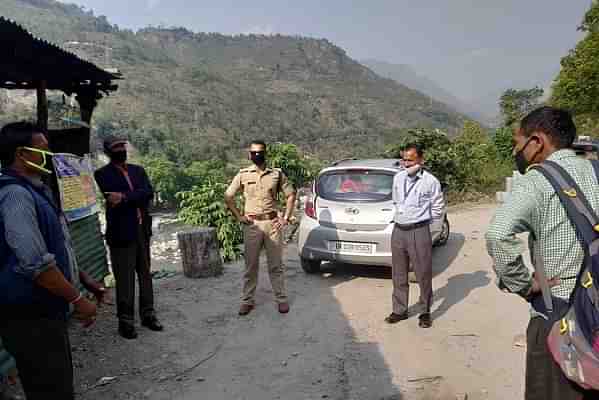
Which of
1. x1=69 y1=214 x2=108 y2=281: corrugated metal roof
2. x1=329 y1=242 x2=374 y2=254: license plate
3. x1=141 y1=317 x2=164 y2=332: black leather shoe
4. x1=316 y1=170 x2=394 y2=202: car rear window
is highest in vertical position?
x1=316 y1=170 x2=394 y2=202: car rear window

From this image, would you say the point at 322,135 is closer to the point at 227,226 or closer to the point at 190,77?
the point at 190,77

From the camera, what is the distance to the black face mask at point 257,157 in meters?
5.17

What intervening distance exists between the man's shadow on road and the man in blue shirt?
506 millimetres

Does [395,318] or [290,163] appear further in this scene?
[290,163]

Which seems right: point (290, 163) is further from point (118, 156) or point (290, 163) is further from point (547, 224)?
point (547, 224)

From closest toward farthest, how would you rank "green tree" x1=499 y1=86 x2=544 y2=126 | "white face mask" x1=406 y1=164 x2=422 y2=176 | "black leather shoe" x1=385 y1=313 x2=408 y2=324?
"white face mask" x1=406 y1=164 x2=422 y2=176
"black leather shoe" x1=385 y1=313 x2=408 y2=324
"green tree" x1=499 y1=86 x2=544 y2=126

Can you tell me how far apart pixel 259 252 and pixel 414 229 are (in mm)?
1721

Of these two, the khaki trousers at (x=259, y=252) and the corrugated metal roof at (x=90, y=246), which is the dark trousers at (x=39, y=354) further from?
the khaki trousers at (x=259, y=252)

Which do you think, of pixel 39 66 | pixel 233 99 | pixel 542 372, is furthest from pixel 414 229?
pixel 233 99

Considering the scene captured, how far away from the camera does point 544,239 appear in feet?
6.66

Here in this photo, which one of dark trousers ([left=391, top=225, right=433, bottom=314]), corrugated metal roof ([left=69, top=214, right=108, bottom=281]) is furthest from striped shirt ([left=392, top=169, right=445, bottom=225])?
corrugated metal roof ([left=69, top=214, right=108, bottom=281])

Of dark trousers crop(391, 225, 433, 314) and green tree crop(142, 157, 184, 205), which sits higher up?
dark trousers crop(391, 225, 433, 314)

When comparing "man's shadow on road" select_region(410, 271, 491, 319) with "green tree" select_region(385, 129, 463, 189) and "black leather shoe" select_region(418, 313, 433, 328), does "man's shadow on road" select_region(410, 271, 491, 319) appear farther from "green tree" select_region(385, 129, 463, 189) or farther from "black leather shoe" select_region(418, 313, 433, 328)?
"green tree" select_region(385, 129, 463, 189)

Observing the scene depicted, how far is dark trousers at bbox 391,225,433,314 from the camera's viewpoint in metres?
4.69
